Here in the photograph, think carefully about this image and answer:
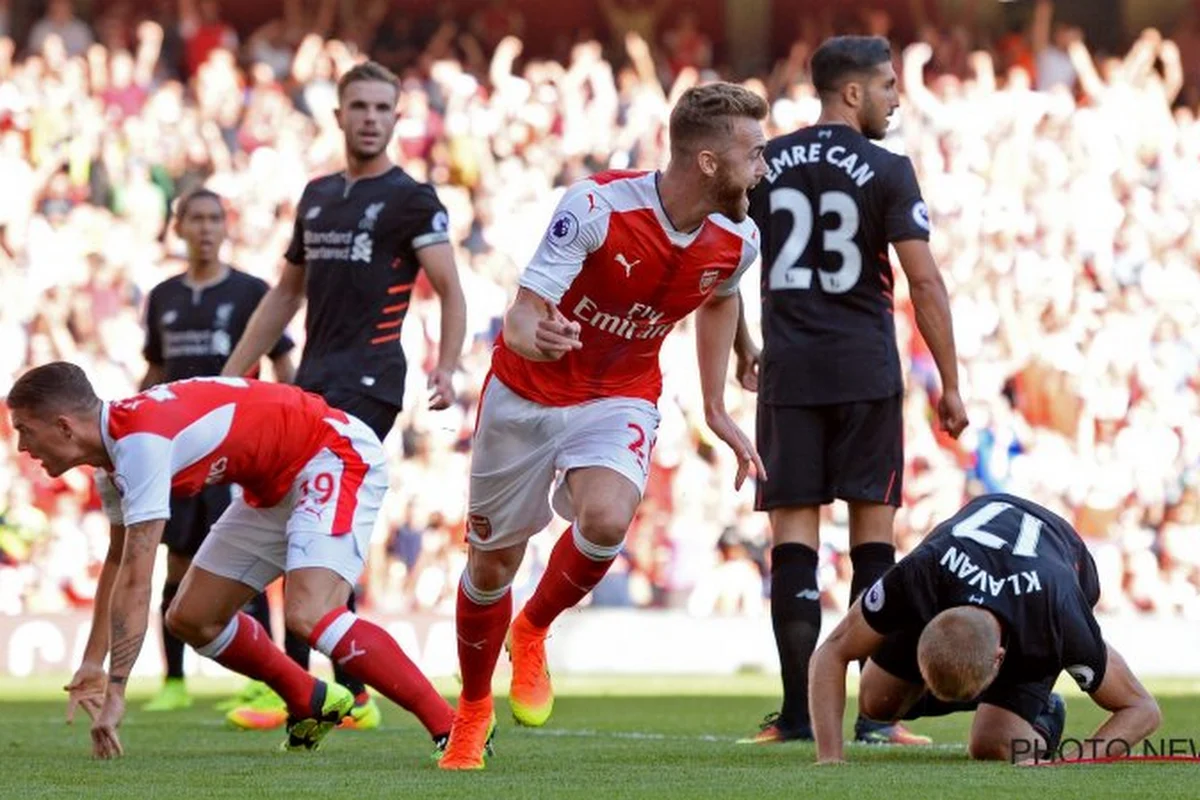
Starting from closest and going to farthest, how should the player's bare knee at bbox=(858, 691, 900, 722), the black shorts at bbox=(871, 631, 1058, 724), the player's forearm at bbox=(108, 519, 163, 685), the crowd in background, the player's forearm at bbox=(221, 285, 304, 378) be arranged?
1. the black shorts at bbox=(871, 631, 1058, 724)
2. the player's forearm at bbox=(108, 519, 163, 685)
3. the player's bare knee at bbox=(858, 691, 900, 722)
4. the player's forearm at bbox=(221, 285, 304, 378)
5. the crowd in background

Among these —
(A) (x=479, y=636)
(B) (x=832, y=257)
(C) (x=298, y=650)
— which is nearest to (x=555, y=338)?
(A) (x=479, y=636)

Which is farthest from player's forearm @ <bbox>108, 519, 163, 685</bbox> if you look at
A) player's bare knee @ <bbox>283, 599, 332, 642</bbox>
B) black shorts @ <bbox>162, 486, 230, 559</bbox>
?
black shorts @ <bbox>162, 486, 230, 559</bbox>

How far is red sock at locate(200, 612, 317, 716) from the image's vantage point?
783 cm

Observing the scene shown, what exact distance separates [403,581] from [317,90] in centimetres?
595

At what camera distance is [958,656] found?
604cm

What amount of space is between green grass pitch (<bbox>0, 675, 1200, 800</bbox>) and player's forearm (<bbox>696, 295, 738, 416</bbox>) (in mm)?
1192

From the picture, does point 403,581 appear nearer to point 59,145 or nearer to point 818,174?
point 59,145

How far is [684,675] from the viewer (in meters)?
16.5

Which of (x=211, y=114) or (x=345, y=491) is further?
(x=211, y=114)

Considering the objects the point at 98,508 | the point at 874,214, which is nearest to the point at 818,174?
the point at 874,214

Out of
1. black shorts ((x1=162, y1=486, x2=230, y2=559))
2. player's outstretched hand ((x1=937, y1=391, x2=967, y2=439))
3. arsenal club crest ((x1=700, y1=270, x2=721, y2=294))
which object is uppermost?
arsenal club crest ((x1=700, y1=270, x2=721, y2=294))

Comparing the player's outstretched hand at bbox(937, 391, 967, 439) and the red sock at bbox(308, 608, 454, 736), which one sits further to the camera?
the player's outstretched hand at bbox(937, 391, 967, 439)

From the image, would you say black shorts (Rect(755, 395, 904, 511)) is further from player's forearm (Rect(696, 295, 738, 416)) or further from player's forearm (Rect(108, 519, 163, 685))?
player's forearm (Rect(108, 519, 163, 685))

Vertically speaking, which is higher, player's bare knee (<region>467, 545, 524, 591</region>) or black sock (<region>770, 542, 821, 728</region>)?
player's bare knee (<region>467, 545, 524, 591</region>)
